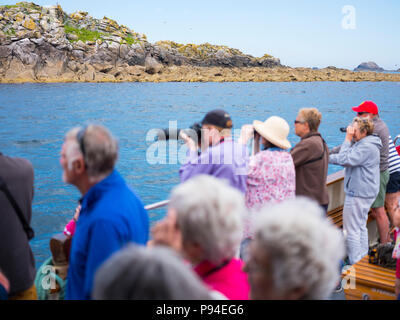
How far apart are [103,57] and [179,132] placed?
8239 cm

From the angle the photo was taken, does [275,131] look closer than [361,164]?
Yes

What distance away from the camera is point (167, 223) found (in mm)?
1576

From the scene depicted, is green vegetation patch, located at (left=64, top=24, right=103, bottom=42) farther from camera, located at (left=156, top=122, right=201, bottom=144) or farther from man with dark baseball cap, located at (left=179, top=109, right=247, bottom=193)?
man with dark baseball cap, located at (left=179, top=109, right=247, bottom=193)

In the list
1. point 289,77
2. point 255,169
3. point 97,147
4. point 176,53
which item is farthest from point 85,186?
point 289,77

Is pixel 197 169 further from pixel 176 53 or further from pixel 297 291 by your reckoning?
pixel 176 53

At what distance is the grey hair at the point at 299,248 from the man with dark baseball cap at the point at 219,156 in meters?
1.53

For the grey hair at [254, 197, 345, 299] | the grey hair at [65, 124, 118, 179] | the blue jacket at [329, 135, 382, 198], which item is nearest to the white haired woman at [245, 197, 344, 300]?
the grey hair at [254, 197, 345, 299]

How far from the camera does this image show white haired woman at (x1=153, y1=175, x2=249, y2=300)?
59.2 inches

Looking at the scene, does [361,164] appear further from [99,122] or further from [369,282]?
[99,122]

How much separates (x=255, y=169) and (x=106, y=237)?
1571 mm

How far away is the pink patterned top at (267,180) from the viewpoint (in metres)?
3.12

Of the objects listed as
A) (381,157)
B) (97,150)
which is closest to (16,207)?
(97,150)

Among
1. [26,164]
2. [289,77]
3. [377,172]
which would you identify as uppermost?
[289,77]

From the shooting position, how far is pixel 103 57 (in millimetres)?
81250
